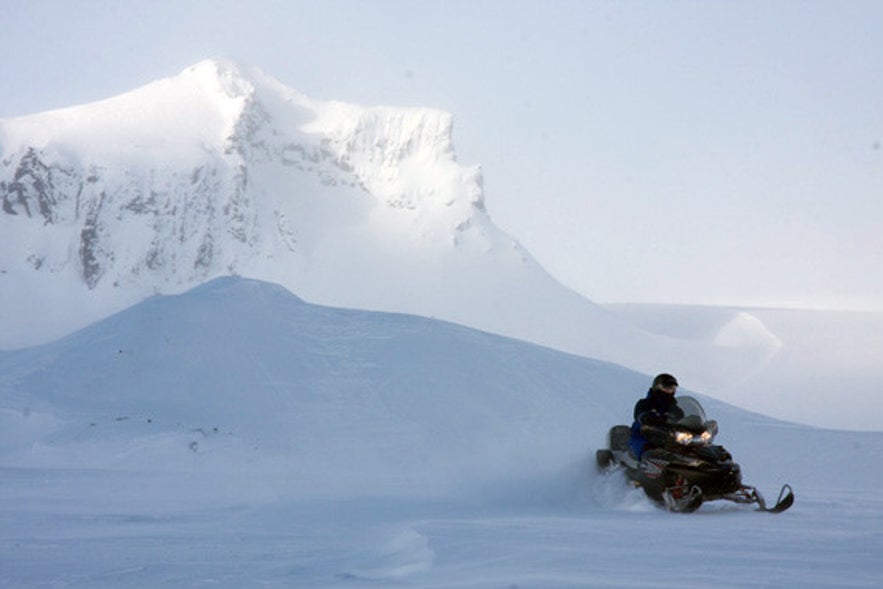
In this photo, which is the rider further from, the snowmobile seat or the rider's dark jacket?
the snowmobile seat

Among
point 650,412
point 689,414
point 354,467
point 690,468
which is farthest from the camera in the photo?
point 354,467

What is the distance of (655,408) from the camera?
11.8 meters

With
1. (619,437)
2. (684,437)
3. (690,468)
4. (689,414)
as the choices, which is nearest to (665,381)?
Answer: (689,414)

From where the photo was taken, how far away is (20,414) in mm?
20531

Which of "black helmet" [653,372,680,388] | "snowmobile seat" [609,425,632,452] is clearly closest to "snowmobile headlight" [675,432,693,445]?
"black helmet" [653,372,680,388]

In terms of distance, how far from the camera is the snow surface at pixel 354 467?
23.7 feet

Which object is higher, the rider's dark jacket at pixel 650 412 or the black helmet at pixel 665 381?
the black helmet at pixel 665 381

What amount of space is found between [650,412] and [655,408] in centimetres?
17

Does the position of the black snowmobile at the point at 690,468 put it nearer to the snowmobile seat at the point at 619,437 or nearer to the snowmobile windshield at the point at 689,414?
the snowmobile windshield at the point at 689,414

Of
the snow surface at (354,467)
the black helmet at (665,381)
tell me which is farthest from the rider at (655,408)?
the snow surface at (354,467)

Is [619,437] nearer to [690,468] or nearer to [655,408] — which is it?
[655,408]

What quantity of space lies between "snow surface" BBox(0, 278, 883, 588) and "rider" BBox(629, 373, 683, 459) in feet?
2.12

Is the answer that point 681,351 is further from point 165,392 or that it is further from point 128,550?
point 128,550

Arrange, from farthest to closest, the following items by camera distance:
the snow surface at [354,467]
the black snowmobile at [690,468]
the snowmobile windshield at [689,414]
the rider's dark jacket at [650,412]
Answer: the rider's dark jacket at [650,412], the snowmobile windshield at [689,414], the black snowmobile at [690,468], the snow surface at [354,467]
